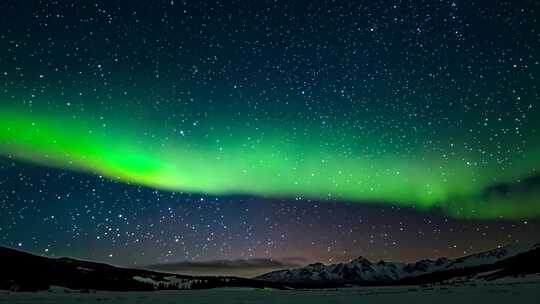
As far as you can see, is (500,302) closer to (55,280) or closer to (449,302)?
(449,302)

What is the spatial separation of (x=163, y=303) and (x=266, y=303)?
255 inches

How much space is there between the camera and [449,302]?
24.8m

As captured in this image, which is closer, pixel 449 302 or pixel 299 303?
pixel 449 302

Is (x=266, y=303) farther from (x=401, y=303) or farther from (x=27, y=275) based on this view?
(x=27, y=275)

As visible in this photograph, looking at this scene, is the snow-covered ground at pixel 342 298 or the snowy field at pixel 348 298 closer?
the snowy field at pixel 348 298

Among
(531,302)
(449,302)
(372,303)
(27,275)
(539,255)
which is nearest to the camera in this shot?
(531,302)

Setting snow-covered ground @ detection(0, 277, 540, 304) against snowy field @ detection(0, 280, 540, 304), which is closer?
snowy field @ detection(0, 280, 540, 304)

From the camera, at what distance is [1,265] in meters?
93.8

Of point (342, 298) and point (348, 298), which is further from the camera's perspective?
point (342, 298)

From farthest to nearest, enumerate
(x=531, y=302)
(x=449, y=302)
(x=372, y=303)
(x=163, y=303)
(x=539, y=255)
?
(x=539, y=255) → (x=163, y=303) → (x=372, y=303) → (x=449, y=302) → (x=531, y=302)

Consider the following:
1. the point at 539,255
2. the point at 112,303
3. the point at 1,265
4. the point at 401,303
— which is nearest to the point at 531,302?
the point at 401,303

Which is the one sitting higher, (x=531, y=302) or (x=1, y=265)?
(x=1, y=265)

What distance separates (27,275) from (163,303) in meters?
73.5

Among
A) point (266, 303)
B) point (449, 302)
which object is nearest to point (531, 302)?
point (449, 302)
